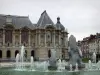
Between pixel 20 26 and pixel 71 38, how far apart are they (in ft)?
146

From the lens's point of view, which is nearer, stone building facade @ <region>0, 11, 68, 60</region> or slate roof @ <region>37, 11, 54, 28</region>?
stone building facade @ <region>0, 11, 68, 60</region>

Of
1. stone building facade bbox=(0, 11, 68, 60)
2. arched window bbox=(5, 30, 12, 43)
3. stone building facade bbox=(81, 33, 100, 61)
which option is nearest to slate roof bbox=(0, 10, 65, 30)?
stone building facade bbox=(0, 11, 68, 60)

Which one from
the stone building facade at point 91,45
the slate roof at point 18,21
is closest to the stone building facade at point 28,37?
the slate roof at point 18,21

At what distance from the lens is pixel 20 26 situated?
240 feet

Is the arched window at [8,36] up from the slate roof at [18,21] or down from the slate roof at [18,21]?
down

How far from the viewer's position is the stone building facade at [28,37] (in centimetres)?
7131

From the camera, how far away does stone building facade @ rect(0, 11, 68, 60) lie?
71.3m

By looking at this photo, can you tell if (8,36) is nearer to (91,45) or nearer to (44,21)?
(44,21)

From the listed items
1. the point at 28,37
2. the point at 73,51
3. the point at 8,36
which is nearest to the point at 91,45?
the point at 28,37

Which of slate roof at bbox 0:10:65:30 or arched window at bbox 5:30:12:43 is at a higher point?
slate roof at bbox 0:10:65:30

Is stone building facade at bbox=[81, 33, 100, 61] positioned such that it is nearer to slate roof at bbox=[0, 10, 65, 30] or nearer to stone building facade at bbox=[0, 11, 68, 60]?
stone building facade at bbox=[0, 11, 68, 60]

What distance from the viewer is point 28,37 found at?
73.6 metres

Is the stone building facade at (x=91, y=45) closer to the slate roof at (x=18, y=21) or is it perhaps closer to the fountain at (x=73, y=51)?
the slate roof at (x=18, y=21)

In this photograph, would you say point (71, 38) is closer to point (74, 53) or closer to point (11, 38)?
point (74, 53)
